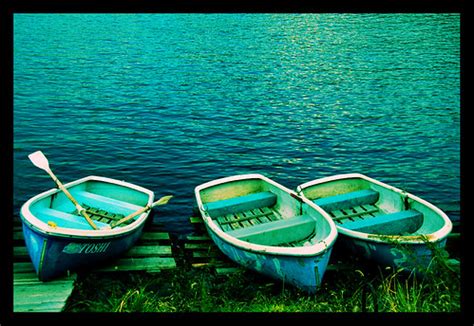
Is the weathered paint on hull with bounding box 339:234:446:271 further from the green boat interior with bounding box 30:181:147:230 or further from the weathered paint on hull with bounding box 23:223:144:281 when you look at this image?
the green boat interior with bounding box 30:181:147:230

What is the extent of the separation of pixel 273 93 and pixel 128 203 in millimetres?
10558

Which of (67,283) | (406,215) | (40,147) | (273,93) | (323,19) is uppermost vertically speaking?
(323,19)

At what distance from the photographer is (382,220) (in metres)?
7.54

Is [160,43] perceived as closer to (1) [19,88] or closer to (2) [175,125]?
(1) [19,88]

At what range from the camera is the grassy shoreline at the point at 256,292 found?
214 inches

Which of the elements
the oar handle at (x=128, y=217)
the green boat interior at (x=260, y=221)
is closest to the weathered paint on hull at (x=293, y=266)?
the green boat interior at (x=260, y=221)

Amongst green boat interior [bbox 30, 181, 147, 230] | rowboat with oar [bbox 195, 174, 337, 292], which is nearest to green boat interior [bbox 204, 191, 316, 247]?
rowboat with oar [bbox 195, 174, 337, 292]

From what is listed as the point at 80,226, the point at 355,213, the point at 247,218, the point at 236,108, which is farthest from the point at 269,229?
the point at 236,108

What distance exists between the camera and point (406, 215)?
304 inches

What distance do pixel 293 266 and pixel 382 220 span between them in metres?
1.98

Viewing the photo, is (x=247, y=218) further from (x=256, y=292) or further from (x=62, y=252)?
(x=62, y=252)

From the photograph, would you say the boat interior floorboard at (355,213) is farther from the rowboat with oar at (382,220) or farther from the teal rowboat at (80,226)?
the teal rowboat at (80,226)

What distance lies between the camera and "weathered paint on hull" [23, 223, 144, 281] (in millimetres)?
6398

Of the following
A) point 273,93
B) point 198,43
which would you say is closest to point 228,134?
point 273,93
